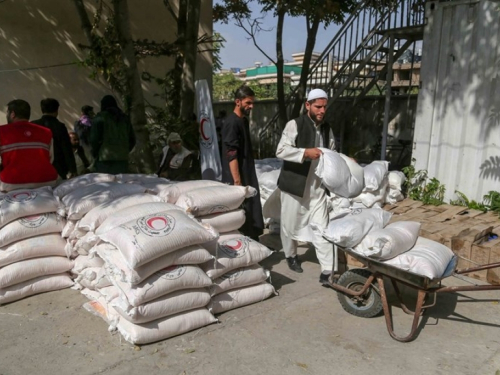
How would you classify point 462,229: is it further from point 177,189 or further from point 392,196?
point 177,189

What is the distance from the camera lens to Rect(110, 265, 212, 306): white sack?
3.16m

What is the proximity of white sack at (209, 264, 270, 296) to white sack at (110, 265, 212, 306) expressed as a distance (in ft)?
0.66

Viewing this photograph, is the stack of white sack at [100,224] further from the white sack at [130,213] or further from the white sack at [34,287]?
the white sack at [34,287]

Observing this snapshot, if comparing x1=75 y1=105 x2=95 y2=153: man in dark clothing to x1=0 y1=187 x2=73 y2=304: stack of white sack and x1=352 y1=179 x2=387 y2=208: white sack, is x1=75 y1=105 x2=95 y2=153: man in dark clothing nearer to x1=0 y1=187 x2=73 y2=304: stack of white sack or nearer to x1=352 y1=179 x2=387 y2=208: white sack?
x1=0 y1=187 x2=73 y2=304: stack of white sack

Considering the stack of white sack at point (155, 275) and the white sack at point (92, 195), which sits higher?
the white sack at point (92, 195)

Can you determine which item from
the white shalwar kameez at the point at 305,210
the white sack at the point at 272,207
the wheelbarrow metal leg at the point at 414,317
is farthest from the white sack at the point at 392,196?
the wheelbarrow metal leg at the point at 414,317

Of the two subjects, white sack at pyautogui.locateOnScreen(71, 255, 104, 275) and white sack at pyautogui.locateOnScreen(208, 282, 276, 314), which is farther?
white sack at pyautogui.locateOnScreen(71, 255, 104, 275)

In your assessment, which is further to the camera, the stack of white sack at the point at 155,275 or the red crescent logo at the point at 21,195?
the red crescent logo at the point at 21,195

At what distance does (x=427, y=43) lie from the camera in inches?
245

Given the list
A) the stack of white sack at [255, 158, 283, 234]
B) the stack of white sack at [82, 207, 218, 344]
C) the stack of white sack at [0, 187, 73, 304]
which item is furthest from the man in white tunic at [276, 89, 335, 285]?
the stack of white sack at [0, 187, 73, 304]

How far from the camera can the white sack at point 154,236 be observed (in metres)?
3.16

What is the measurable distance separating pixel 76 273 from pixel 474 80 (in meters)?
5.15

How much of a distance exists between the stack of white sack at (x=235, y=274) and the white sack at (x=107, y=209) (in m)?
0.76

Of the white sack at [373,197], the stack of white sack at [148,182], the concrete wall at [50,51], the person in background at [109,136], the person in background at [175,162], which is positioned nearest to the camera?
the stack of white sack at [148,182]
